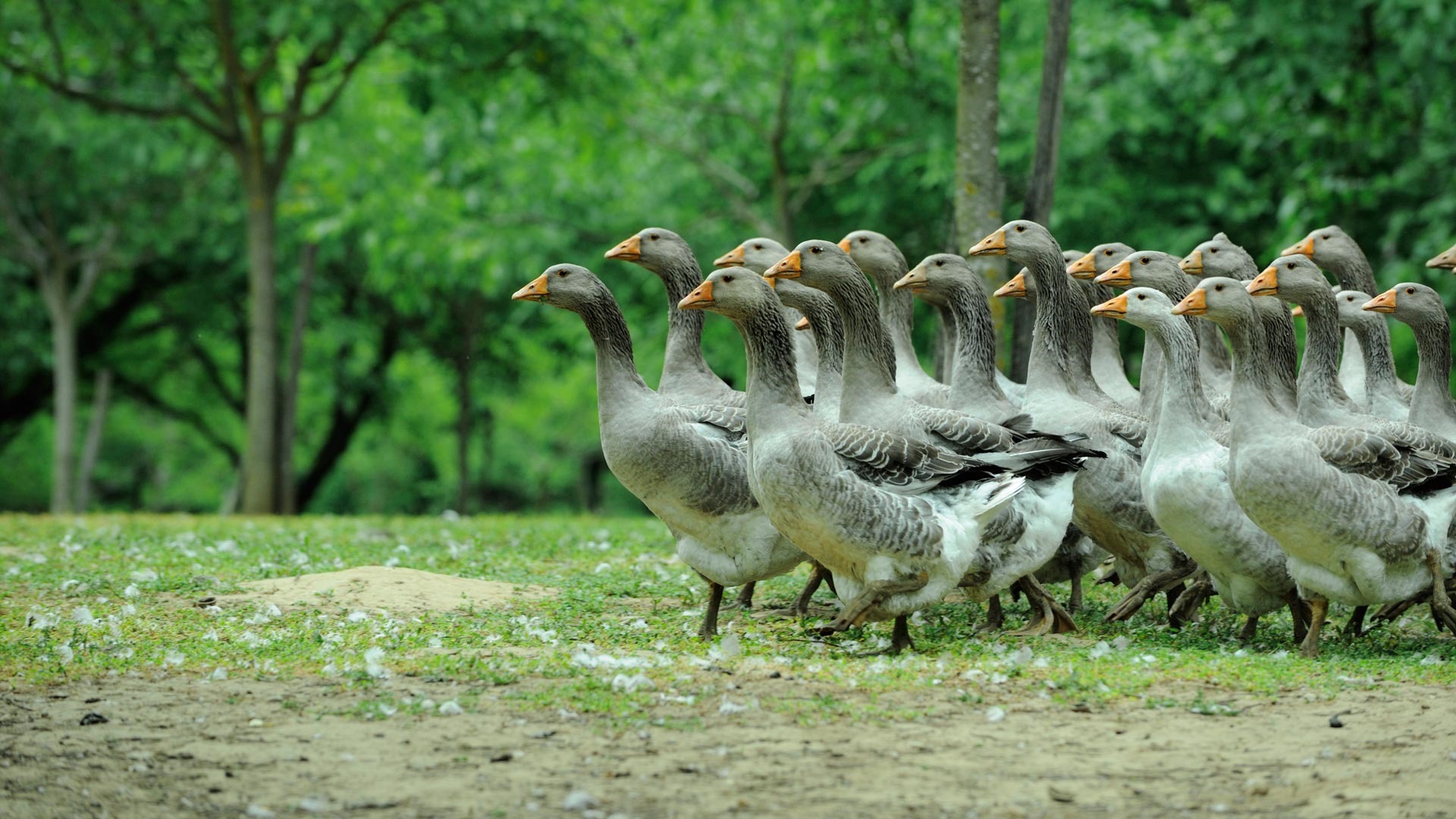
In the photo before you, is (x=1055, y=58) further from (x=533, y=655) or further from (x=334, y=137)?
(x=334, y=137)

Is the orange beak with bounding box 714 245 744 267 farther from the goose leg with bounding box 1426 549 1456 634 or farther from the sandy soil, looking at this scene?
the goose leg with bounding box 1426 549 1456 634

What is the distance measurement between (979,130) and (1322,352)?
4278 millimetres

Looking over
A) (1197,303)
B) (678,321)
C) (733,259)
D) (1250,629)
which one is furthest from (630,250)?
(1250,629)

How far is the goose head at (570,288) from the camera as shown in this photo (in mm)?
8133

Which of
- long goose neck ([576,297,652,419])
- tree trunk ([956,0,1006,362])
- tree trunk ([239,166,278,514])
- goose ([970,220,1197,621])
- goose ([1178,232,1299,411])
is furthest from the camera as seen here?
tree trunk ([239,166,278,514])

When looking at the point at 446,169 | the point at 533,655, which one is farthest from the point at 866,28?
the point at 533,655

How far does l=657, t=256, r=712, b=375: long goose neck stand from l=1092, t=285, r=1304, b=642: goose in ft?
8.91

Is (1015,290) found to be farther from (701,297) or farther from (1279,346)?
(701,297)

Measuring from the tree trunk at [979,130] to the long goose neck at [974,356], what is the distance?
2.84 metres

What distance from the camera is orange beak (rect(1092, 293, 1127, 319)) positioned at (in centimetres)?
772

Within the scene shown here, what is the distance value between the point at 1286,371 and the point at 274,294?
40.4 feet

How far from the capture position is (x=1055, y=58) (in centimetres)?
1206

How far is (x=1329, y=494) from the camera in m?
6.80

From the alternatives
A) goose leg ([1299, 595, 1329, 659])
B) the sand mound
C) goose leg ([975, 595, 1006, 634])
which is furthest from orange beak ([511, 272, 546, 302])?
goose leg ([1299, 595, 1329, 659])
